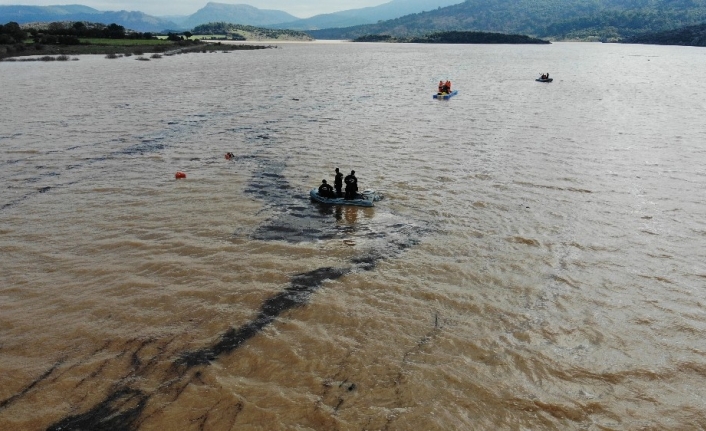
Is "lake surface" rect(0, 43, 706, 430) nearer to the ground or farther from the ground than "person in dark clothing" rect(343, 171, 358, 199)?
nearer to the ground

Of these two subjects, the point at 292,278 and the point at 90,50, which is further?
the point at 90,50

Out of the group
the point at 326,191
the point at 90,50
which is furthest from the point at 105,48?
the point at 326,191

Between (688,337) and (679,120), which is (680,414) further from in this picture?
(679,120)

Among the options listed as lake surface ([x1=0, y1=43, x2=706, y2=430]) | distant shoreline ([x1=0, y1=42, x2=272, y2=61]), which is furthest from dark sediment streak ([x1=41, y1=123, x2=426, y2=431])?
distant shoreline ([x1=0, y1=42, x2=272, y2=61])

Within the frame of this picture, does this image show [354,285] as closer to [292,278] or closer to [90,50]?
[292,278]

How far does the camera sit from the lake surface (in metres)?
9.91

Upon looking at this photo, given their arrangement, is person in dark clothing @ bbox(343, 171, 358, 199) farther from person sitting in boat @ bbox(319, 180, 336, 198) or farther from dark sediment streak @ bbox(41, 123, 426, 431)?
dark sediment streak @ bbox(41, 123, 426, 431)

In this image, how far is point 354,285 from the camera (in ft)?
47.4

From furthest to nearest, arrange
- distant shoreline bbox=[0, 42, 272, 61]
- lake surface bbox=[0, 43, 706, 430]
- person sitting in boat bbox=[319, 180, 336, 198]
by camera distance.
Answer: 1. distant shoreline bbox=[0, 42, 272, 61]
2. person sitting in boat bbox=[319, 180, 336, 198]
3. lake surface bbox=[0, 43, 706, 430]

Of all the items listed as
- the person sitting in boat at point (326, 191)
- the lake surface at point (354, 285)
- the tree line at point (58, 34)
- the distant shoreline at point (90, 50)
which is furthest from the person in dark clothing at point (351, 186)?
the tree line at point (58, 34)

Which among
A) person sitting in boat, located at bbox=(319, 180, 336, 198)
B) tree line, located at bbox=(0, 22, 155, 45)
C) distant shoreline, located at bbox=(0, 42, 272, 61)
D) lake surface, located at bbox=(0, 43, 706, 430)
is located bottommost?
lake surface, located at bbox=(0, 43, 706, 430)

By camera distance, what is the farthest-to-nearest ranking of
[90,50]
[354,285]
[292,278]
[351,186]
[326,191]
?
[90,50] < [326,191] < [351,186] < [292,278] < [354,285]

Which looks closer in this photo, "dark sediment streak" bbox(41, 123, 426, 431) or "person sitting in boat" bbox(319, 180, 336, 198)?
"dark sediment streak" bbox(41, 123, 426, 431)

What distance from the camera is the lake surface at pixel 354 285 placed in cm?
991
